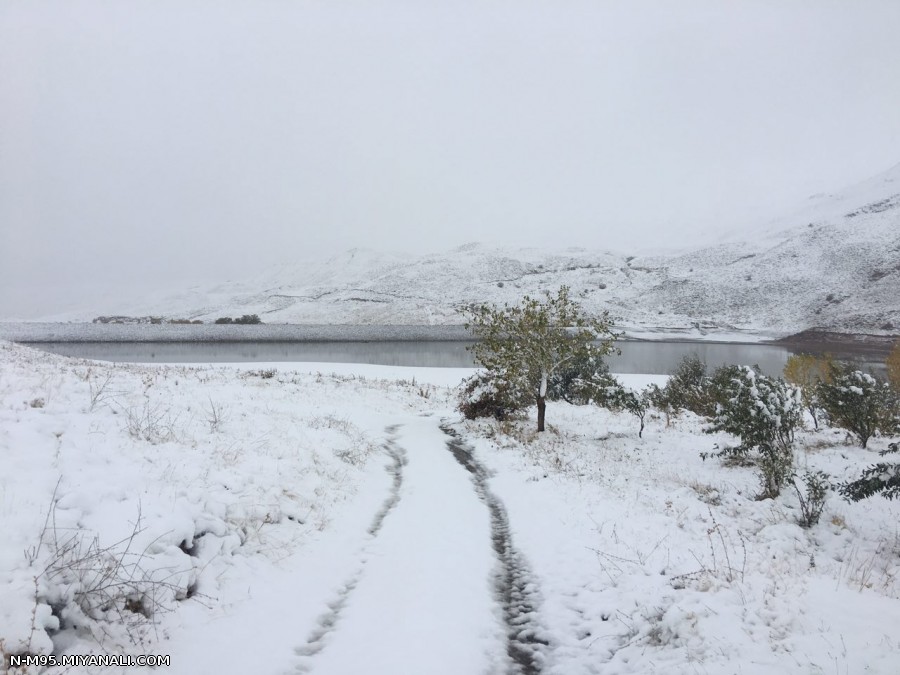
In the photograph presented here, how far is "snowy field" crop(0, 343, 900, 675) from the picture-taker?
4.55 meters

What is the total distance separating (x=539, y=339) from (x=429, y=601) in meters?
14.8

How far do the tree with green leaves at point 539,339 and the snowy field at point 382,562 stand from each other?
775 centimetres

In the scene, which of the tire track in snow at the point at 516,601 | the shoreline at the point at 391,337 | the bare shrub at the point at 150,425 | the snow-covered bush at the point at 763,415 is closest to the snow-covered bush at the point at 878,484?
the snow-covered bush at the point at 763,415

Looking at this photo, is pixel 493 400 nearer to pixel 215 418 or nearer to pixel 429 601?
pixel 215 418

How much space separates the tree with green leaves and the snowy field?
775cm

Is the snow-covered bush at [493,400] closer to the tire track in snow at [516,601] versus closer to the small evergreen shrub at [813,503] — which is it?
the tire track in snow at [516,601]

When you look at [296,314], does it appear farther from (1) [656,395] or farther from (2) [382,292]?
(1) [656,395]

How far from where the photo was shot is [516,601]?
630cm

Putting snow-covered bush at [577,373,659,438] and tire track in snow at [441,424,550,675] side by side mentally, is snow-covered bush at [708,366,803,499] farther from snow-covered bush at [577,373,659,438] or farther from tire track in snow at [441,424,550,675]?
tire track in snow at [441,424,550,675]

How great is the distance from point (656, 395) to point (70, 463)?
31.8m

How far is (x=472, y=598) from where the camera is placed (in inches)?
243

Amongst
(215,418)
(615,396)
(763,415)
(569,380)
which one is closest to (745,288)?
(569,380)

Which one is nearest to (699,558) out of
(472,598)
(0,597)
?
(472,598)

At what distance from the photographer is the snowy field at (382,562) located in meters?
4.55
